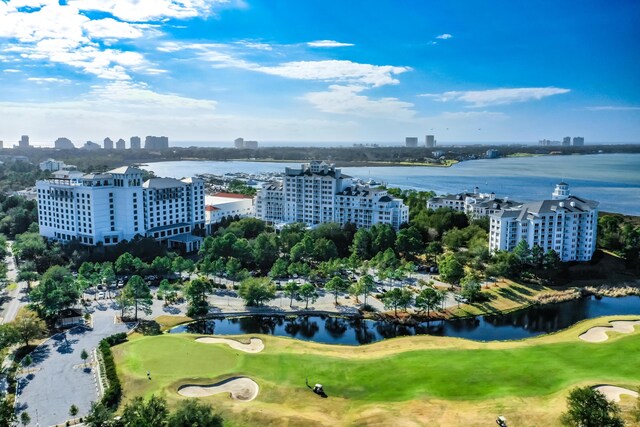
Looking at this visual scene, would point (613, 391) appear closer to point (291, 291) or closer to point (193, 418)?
point (193, 418)

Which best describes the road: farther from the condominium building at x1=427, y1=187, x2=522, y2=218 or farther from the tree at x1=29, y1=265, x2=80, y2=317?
the condominium building at x1=427, y1=187, x2=522, y2=218

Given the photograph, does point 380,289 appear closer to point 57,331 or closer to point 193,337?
point 193,337

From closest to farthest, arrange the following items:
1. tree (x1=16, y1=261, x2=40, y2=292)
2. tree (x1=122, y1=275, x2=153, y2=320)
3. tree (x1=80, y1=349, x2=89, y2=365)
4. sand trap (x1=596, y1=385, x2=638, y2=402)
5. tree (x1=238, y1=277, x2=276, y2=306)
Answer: sand trap (x1=596, y1=385, x2=638, y2=402) → tree (x1=80, y1=349, x2=89, y2=365) → tree (x1=122, y1=275, x2=153, y2=320) → tree (x1=238, y1=277, x2=276, y2=306) → tree (x1=16, y1=261, x2=40, y2=292)

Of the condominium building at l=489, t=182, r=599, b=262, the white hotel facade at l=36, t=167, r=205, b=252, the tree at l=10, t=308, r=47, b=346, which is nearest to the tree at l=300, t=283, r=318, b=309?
the tree at l=10, t=308, r=47, b=346

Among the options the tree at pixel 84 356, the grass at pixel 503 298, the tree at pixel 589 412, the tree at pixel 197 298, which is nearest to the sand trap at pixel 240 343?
the tree at pixel 197 298

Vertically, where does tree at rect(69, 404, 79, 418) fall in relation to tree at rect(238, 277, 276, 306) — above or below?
below

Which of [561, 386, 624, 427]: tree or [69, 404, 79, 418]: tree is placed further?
[69, 404, 79, 418]: tree

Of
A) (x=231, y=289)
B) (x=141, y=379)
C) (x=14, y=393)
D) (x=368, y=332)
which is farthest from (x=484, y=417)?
(x=231, y=289)

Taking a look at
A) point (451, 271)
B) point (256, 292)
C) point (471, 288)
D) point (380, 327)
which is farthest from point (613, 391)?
point (256, 292)
